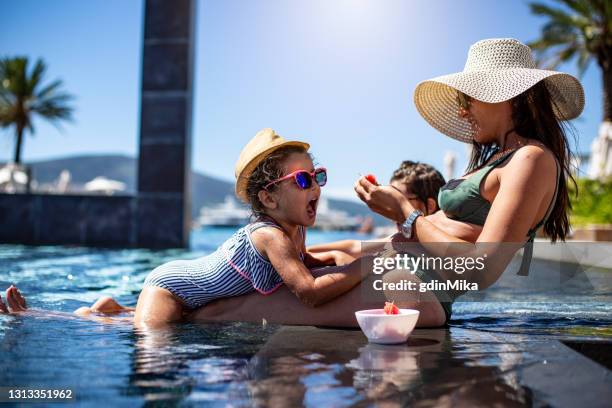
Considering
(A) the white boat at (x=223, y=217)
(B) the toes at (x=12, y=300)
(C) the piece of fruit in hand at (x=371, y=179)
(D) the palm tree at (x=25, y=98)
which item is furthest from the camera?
(A) the white boat at (x=223, y=217)

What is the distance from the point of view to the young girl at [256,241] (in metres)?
3.38

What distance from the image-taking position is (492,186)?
3092 mm

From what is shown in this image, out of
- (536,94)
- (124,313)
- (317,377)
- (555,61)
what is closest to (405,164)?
(536,94)

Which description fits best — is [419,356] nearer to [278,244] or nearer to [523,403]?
[523,403]

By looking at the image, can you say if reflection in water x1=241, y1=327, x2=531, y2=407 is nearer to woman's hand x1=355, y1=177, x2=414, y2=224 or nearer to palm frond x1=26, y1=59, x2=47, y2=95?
woman's hand x1=355, y1=177, x2=414, y2=224

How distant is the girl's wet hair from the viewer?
4.40 m

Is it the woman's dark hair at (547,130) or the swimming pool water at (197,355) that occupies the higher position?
the woman's dark hair at (547,130)

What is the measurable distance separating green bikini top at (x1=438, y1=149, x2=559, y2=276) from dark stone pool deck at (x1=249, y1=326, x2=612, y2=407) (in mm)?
572

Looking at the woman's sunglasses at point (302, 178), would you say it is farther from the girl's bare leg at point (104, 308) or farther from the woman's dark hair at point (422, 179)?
the girl's bare leg at point (104, 308)

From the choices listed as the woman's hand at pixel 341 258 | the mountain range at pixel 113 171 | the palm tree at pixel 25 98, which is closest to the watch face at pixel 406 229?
the woman's hand at pixel 341 258

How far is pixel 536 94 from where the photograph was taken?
328 centimetres

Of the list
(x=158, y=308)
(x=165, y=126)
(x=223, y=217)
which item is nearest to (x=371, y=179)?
Result: (x=158, y=308)

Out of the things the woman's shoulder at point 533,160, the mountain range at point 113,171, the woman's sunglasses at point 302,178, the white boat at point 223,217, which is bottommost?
the white boat at point 223,217

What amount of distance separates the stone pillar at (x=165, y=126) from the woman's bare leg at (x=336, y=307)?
9798 mm
